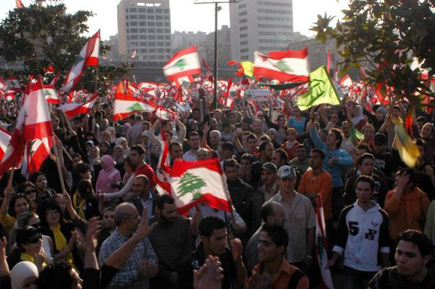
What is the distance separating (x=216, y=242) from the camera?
4.84 m

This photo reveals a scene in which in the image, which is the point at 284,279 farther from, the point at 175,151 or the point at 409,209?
the point at 175,151

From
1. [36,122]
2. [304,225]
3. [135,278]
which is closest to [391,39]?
[304,225]

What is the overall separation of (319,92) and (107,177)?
3.60 metres

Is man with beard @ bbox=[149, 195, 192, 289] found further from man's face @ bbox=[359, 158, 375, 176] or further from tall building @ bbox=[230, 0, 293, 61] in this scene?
tall building @ bbox=[230, 0, 293, 61]

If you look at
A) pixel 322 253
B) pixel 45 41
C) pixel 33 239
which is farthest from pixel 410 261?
pixel 45 41

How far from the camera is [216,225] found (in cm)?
485

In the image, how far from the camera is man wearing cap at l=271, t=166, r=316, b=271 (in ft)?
20.1

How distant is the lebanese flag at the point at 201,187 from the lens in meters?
5.90

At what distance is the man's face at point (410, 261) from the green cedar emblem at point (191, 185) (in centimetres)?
226

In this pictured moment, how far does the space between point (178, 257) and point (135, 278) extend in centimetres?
72

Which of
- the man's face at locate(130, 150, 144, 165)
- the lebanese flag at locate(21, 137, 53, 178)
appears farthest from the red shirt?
the lebanese flag at locate(21, 137, 53, 178)

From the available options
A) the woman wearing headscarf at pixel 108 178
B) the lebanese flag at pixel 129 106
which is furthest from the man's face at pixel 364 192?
the lebanese flag at pixel 129 106

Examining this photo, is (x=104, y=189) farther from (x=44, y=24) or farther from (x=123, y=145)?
(x=44, y=24)

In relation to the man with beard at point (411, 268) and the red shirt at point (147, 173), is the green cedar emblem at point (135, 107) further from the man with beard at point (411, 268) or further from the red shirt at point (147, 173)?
the man with beard at point (411, 268)
